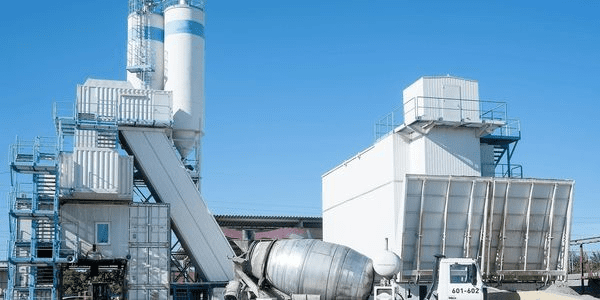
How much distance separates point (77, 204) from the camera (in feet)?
133

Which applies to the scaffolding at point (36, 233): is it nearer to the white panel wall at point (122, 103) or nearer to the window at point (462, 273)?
the white panel wall at point (122, 103)

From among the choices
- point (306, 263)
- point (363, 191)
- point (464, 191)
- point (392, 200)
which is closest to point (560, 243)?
point (464, 191)

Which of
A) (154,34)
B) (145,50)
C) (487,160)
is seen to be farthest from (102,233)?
(487,160)

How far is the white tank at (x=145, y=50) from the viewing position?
47.6 m

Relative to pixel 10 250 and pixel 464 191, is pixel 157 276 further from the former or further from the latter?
pixel 464 191

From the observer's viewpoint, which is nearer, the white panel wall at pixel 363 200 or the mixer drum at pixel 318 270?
the mixer drum at pixel 318 270

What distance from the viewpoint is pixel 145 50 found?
48.1m

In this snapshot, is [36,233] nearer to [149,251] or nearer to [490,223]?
[149,251]

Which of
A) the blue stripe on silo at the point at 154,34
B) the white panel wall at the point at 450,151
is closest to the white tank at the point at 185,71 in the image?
the blue stripe on silo at the point at 154,34

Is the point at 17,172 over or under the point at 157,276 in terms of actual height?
over

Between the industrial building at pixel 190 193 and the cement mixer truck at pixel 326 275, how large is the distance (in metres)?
2.28

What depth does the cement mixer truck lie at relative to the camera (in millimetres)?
25562

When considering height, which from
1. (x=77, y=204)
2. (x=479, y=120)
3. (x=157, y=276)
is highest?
(x=479, y=120)

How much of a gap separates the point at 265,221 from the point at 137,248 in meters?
16.2
